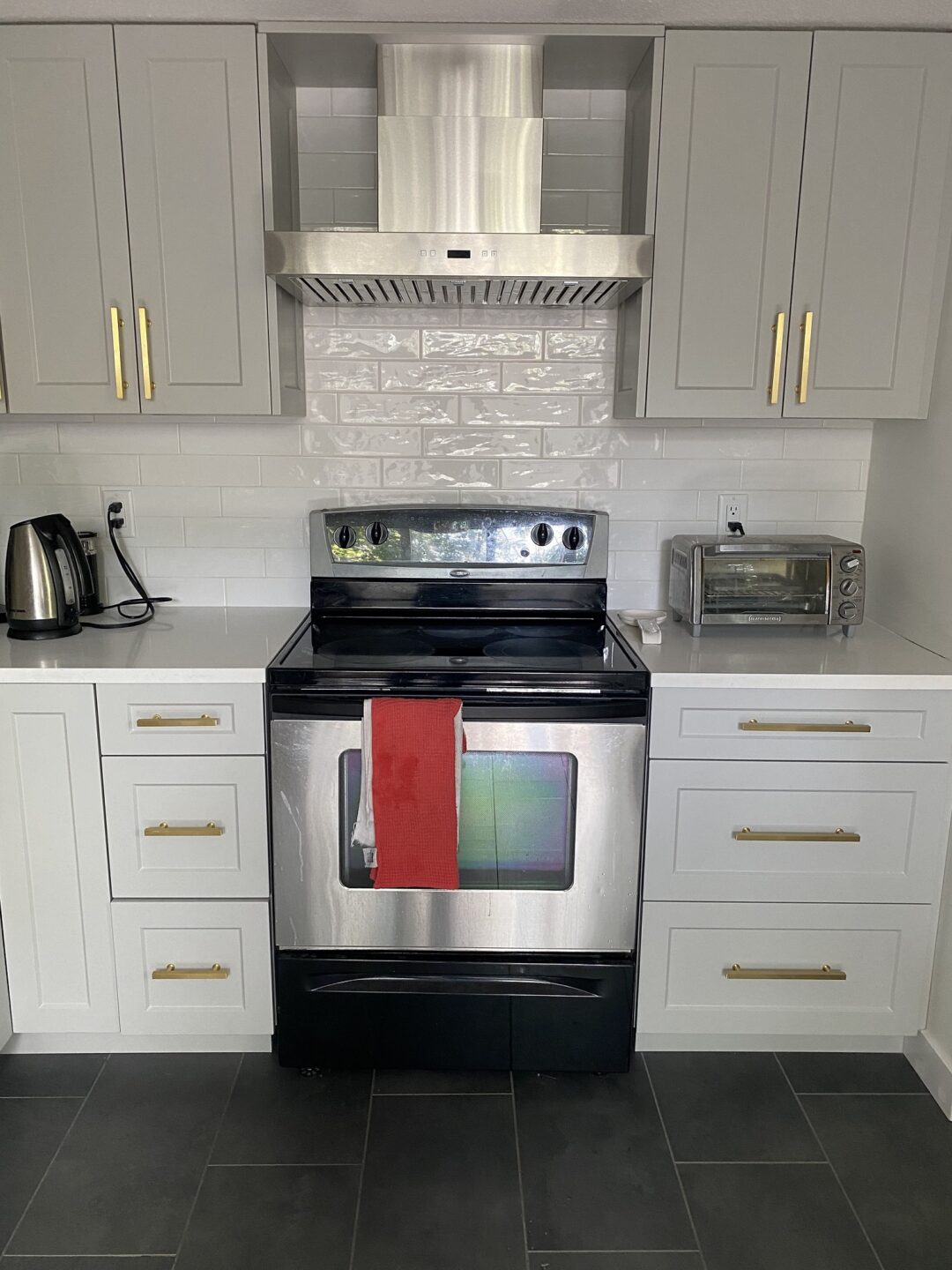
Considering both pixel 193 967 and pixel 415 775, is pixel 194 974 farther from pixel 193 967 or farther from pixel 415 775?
pixel 415 775

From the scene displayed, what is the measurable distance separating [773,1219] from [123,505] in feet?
7.36

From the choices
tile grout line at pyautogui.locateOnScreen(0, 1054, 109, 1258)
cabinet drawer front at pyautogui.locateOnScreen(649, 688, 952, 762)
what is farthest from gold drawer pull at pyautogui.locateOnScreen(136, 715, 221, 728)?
cabinet drawer front at pyautogui.locateOnScreen(649, 688, 952, 762)

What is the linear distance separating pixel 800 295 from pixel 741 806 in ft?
3.84

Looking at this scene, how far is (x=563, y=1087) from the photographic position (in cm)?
203

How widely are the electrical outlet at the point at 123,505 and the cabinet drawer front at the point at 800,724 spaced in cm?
151

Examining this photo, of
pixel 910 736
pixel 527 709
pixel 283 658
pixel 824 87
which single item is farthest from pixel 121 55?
pixel 910 736

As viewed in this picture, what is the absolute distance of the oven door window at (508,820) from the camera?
1938 millimetres

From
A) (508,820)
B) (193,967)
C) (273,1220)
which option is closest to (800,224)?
(508,820)

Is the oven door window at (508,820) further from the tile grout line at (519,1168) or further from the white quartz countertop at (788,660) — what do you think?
the tile grout line at (519,1168)

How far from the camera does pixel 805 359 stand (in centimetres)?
208

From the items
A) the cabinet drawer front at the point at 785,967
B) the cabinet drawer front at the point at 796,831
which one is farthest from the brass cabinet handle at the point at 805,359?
the cabinet drawer front at the point at 785,967

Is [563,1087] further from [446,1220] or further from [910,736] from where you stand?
[910,736]

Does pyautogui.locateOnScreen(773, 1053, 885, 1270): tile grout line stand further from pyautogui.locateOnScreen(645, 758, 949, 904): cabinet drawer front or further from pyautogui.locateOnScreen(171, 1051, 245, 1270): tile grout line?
pyautogui.locateOnScreen(171, 1051, 245, 1270): tile grout line

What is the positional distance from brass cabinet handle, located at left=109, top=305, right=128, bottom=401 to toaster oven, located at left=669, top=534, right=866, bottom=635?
4.60ft
